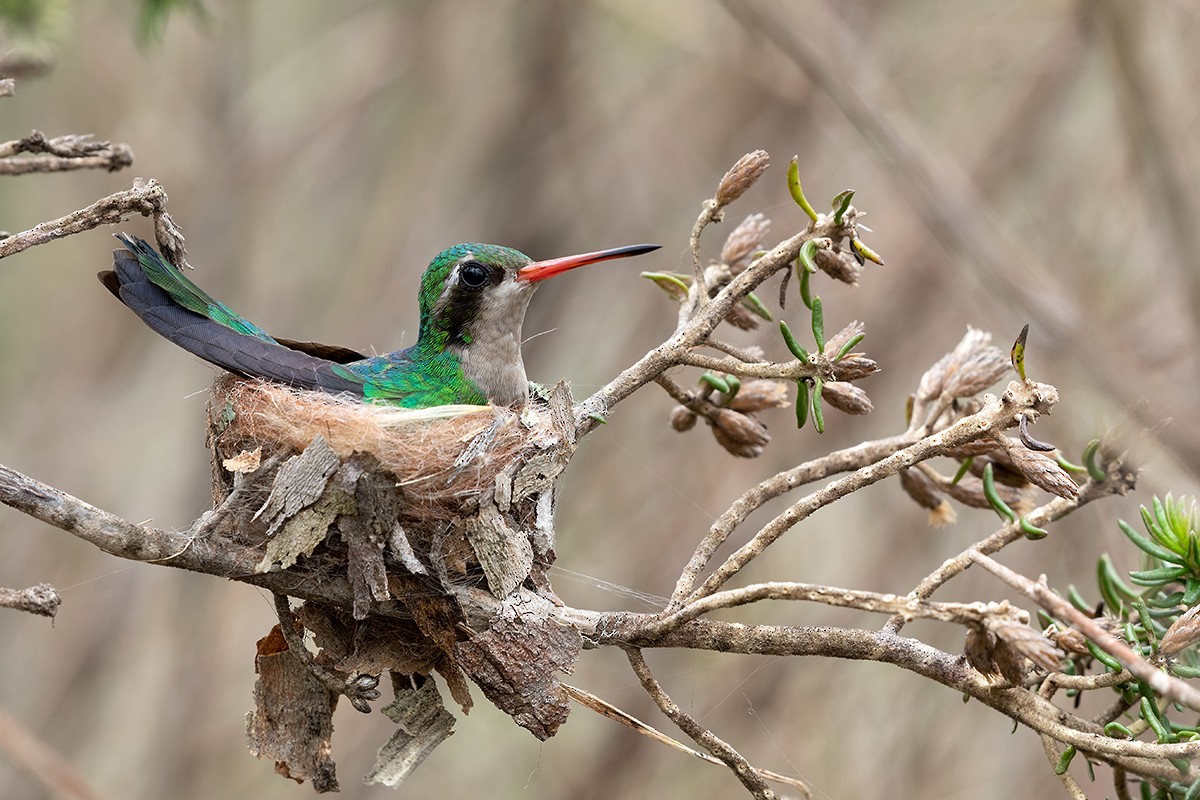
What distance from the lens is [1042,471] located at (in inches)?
66.4

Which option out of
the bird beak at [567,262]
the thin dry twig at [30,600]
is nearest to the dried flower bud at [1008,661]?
the thin dry twig at [30,600]

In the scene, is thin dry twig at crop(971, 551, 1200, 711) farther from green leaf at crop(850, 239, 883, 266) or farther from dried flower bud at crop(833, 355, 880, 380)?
green leaf at crop(850, 239, 883, 266)

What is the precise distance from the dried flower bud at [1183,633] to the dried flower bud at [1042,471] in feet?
0.72

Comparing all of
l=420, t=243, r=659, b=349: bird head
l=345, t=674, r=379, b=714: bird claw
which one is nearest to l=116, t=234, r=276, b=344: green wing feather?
l=420, t=243, r=659, b=349: bird head

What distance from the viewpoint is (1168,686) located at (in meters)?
1.25

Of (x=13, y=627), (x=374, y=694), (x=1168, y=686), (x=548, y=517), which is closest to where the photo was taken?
(x=1168, y=686)

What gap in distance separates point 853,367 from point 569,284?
4071mm

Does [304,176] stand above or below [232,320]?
above

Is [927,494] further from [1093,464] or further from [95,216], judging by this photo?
[95,216]

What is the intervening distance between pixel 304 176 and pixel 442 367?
3.64m

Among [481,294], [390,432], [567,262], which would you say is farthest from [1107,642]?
[481,294]

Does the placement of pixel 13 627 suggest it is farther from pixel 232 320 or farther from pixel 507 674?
pixel 507 674

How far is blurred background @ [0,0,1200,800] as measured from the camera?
16.7 feet

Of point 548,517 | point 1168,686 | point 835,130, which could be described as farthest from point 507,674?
point 835,130
